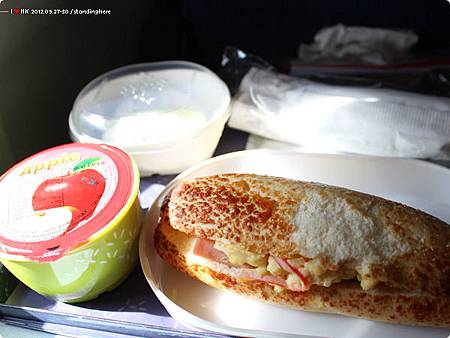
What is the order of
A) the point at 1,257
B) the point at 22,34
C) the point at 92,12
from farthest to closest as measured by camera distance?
the point at 92,12, the point at 22,34, the point at 1,257

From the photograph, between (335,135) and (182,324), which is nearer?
(182,324)

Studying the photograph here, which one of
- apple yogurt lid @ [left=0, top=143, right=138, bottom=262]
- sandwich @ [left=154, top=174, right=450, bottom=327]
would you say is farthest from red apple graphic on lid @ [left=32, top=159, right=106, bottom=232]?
sandwich @ [left=154, top=174, right=450, bottom=327]

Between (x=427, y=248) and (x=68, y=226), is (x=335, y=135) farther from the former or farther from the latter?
(x=68, y=226)

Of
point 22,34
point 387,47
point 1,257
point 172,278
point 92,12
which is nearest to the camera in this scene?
point 1,257

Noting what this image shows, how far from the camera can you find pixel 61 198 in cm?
72

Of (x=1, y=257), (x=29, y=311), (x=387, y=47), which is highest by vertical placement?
(x=387, y=47)

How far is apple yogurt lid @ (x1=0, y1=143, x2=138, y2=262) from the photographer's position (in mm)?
674

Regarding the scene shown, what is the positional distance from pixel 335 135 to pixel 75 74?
0.49 meters

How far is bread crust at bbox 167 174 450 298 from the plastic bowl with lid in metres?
0.18

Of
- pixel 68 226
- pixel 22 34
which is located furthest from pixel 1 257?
pixel 22 34

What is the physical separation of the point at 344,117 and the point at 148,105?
0.34 metres

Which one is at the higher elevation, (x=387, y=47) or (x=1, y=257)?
(x=387, y=47)

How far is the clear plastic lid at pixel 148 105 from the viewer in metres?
0.93

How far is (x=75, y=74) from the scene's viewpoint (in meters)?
1.05
